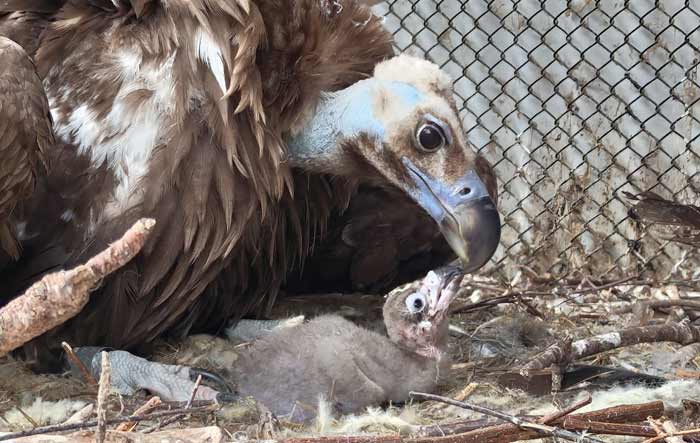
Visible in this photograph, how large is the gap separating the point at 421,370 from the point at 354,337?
0.65 feet

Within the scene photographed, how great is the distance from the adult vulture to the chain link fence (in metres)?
2.68

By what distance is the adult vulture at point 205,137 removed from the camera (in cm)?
284

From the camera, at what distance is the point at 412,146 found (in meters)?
2.91

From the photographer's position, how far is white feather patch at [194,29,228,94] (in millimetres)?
2816

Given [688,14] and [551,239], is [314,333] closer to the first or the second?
[551,239]

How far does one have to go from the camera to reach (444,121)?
2.90 metres

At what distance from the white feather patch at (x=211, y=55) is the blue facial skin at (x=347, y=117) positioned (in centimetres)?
33

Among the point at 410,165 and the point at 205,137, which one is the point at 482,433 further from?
the point at 205,137

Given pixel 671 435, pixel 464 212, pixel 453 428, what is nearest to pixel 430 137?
pixel 464 212

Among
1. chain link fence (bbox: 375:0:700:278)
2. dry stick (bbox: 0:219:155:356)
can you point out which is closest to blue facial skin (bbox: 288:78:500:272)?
dry stick (bbox: 0:219:155:356)

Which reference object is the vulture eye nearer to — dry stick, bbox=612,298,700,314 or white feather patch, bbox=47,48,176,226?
white feather patch, bbox=47,48,176,226

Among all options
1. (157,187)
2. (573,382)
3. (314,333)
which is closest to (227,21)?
(157,187)

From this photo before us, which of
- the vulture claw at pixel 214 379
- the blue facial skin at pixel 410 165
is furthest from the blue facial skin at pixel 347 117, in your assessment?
the vulture claw at pixel 214 379

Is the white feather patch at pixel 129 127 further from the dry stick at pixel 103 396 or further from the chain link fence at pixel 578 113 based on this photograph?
the chain link fence at pixel 578 113
